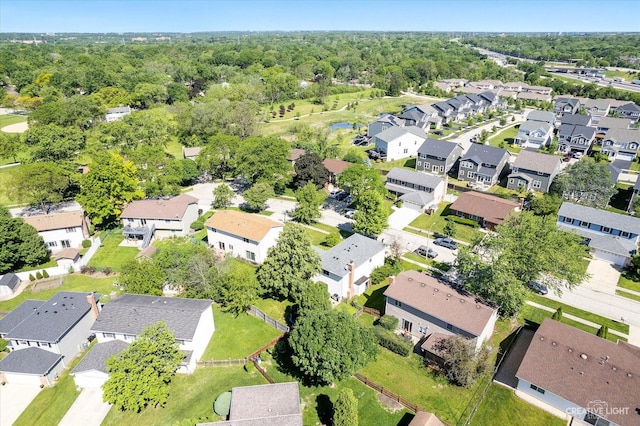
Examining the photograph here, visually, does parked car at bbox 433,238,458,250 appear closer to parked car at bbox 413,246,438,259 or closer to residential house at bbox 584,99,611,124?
parked car at bbox 413,246,438,259

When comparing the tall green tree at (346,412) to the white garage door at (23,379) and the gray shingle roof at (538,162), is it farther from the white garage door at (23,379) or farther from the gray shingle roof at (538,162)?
the gray shingle roof at (538,162)

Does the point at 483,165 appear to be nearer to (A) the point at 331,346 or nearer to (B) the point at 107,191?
(A) the point at 331,346

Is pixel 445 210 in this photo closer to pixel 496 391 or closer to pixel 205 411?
pixel 496 391

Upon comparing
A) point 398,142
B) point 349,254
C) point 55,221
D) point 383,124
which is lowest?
point 349,254

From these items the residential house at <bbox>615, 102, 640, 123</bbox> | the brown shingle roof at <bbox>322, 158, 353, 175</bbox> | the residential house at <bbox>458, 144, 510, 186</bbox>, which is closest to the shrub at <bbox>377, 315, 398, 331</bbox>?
the brown shingle roof at <bbox>322, 158, 353, 175</bbox>

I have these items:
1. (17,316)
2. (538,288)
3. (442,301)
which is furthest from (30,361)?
(538,288)
